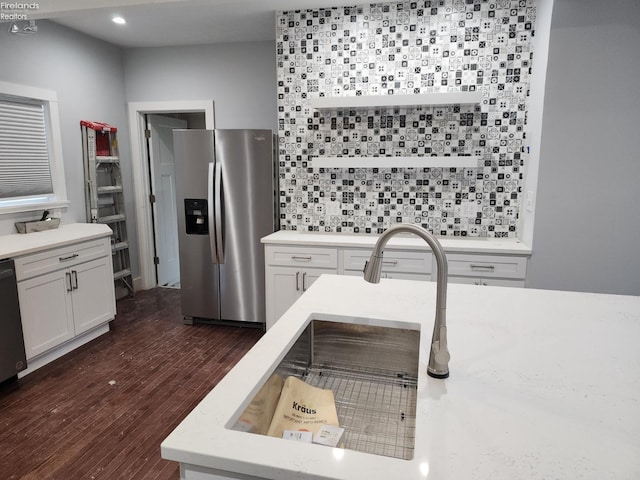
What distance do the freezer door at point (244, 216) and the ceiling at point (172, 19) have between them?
0.96 meters

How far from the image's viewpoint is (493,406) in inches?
38.2

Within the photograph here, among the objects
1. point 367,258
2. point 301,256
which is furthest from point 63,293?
point 367,258

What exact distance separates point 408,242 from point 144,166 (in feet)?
10.5

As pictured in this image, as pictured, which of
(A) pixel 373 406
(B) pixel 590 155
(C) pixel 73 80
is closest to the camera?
(A) pixel 373 406

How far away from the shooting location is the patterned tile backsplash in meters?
3.22

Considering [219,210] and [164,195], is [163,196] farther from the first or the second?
[219,210]

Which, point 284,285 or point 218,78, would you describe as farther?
point 218,78

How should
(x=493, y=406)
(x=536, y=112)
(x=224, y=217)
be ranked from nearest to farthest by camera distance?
(x=493, y=406) → (x=536, y=112) → (x=224, y=217)

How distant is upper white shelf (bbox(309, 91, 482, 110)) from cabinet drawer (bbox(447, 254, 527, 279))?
115cm

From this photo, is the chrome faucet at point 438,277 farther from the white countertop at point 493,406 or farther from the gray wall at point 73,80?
the gray wall at point 73,80

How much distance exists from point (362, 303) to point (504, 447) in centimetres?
86

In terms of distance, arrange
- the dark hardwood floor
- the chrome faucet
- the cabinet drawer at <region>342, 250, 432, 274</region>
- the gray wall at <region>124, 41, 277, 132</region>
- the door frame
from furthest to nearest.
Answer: the door frame → the gray wall at <region>124, 41, 277, 132</region> → the cabinet drawer at <region>342, 250, 432, 274</region> → the dark hardwood floor → the chrome faucet

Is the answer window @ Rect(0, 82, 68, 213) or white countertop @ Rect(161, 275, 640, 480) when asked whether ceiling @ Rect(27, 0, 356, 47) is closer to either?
window @ Rect(0, 82, 68, 213)

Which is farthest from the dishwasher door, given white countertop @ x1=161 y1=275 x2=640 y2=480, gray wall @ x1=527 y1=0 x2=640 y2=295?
gray wall @ x1=527 y1=0 x2=640 y2=295
